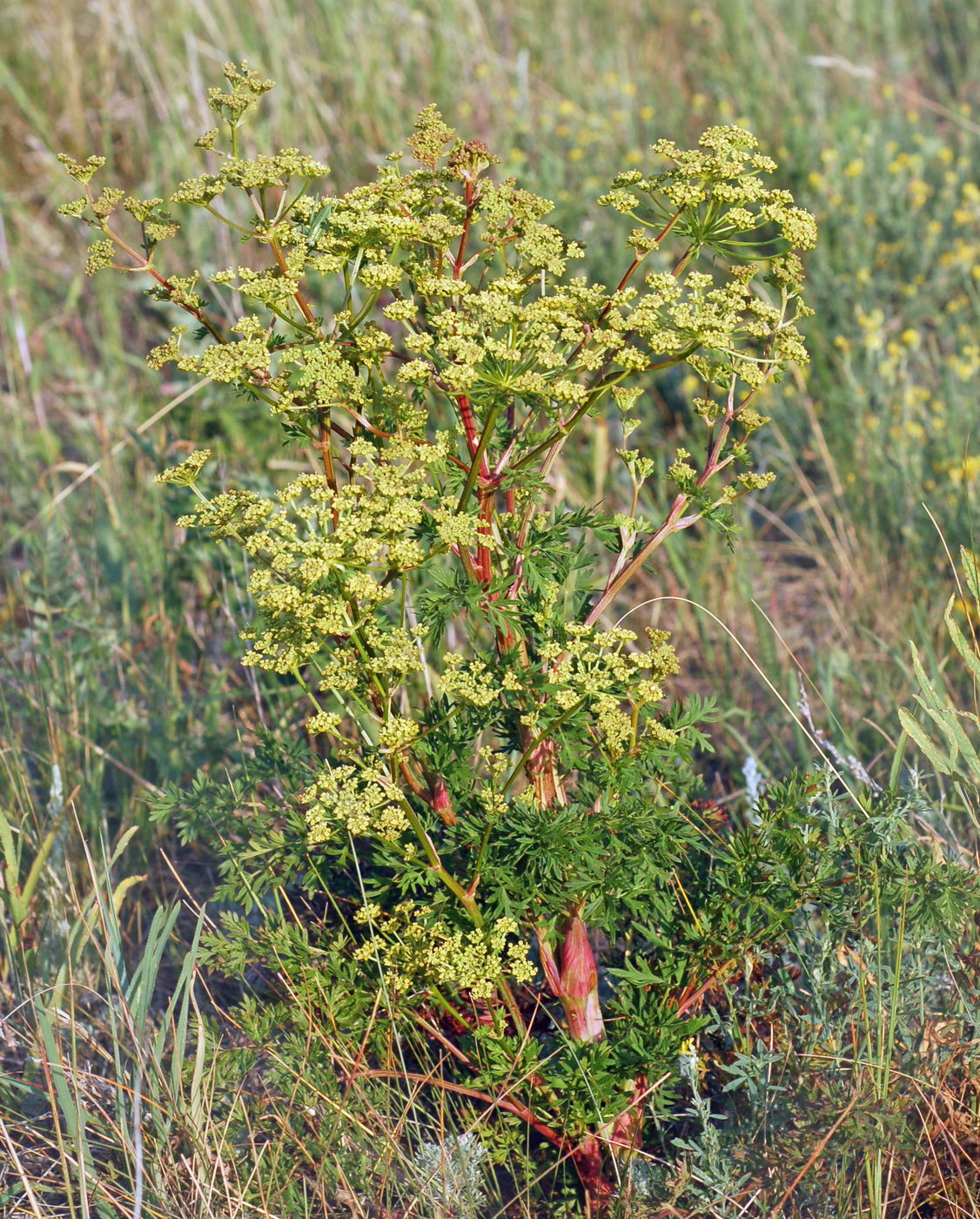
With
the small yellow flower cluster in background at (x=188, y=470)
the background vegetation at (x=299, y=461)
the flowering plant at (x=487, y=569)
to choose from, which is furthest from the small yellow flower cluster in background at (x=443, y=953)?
the small yellow flower cluster in background at (x=188, y=470)

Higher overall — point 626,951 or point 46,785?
point 46,785

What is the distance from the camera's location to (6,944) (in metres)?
2.48

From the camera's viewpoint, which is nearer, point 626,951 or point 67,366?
point 626,951

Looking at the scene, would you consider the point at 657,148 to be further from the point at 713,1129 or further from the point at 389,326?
the point at 389,326

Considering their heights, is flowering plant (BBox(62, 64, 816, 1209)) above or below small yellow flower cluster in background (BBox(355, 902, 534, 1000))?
above

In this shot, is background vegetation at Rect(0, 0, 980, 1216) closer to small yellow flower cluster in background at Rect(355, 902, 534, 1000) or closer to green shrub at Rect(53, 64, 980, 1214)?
green shrub at Rect(53, 64, 980, 1214)

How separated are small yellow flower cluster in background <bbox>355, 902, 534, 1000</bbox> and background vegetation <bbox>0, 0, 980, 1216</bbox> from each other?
11.4 inches

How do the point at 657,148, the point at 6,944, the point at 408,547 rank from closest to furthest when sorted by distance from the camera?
the point at 408,547
the point at 657,148
the point at 6,944

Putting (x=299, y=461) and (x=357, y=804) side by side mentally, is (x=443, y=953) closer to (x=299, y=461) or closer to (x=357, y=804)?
(x=357, y=804)

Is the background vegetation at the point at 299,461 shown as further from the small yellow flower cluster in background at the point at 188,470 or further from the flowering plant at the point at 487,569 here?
the small yellow flower cluster in background at the point at 188,470

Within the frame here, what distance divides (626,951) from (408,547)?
3.27ft

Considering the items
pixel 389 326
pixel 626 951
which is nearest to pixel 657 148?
pixel 626 951

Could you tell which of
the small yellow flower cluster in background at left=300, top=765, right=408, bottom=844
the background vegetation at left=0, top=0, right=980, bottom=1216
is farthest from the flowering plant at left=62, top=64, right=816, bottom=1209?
the background vegetation at left=0, top=0, right=980, bottom=1216

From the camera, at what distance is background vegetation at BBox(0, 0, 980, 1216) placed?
6.87 feet
